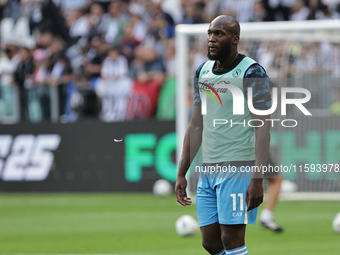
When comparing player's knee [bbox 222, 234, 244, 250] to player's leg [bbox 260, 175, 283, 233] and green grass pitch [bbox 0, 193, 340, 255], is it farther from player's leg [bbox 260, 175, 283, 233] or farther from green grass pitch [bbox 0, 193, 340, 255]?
player's leg [bbox 260, 175, 283, 233]

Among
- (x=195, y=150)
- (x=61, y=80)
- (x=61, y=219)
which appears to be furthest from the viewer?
(x=61, y=80)

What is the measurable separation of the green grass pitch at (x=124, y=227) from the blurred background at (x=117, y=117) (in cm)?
3

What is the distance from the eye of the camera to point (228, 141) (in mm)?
5211

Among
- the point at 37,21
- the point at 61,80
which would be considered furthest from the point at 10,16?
the point at 61,80

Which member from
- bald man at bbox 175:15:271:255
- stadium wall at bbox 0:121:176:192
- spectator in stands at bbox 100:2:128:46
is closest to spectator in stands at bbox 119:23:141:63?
spectator in stands at bbox 100:2:128:46

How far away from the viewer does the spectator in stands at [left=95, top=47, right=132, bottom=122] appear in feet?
51.3

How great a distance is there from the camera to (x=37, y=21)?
1989 cm

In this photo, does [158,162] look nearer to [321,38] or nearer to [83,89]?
[83,89]

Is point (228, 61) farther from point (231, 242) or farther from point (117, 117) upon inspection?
point (117, 117)

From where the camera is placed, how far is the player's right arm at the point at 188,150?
540 cm

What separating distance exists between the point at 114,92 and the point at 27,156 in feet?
8.60

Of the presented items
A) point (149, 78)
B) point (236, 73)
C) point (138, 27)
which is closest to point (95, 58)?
point (138, 27)

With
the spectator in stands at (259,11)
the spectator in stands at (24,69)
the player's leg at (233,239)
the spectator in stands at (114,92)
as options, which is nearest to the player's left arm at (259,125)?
the player's leg at (233,239)

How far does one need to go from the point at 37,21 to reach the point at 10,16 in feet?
3.93
